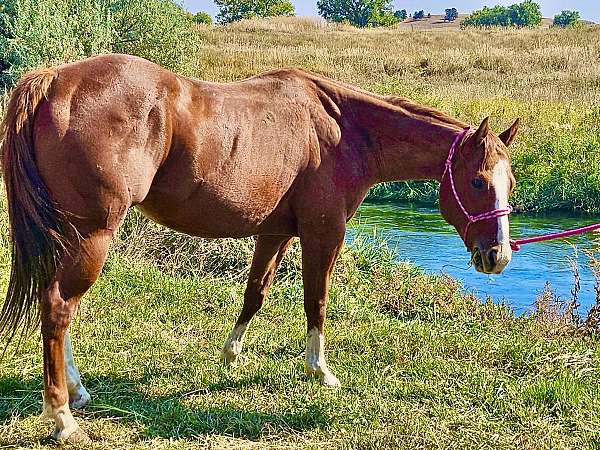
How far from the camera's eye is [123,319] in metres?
5.34

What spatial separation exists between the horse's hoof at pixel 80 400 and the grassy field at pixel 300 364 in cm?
4

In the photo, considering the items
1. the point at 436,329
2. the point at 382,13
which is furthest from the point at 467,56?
the point at 382,13

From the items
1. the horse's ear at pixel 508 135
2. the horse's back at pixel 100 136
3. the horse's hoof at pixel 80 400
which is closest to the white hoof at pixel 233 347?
the horse's hoof at pixel 80 400

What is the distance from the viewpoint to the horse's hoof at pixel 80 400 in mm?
3773

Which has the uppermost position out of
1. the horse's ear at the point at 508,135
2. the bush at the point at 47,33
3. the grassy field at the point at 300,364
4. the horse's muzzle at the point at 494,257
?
the bush at the point at 47,33

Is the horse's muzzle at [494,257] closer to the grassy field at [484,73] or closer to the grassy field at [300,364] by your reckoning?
the grassy field at [300,364]

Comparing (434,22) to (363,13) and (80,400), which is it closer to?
(363,13)

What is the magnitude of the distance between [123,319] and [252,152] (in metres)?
2.16

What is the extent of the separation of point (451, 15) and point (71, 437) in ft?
377

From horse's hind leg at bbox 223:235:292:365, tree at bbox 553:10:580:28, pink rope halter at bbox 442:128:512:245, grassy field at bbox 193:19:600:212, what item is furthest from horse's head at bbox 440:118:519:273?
tree at bbox 553:10:580:28

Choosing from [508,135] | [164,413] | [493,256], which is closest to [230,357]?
[164,413]

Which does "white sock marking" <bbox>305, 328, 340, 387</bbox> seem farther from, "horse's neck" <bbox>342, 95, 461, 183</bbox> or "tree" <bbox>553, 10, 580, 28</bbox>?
"tree" <bbox>553, 10, 580, 28</bbox>

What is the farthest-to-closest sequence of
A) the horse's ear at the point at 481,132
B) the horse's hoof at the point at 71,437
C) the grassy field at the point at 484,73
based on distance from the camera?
the grassy field at the point at 484,73 → the horse's ear at the point at 481,132 → the horse's hoof at the point at 71,437

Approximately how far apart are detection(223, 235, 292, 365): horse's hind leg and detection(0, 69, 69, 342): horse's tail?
5.12 feet
